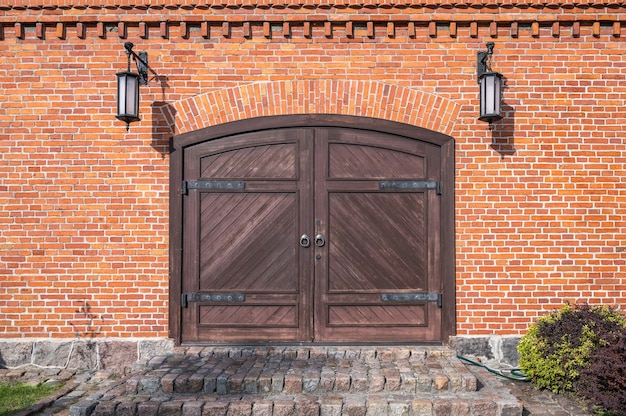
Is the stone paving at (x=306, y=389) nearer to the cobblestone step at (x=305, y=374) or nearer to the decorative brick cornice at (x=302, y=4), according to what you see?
the cobblestone step at (x=305, y=374)

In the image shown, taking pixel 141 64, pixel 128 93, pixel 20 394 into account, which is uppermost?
pixel 141 64

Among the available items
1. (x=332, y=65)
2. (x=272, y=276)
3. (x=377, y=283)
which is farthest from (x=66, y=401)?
(x=332, y=65)

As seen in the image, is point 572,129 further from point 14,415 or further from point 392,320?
point 14,415

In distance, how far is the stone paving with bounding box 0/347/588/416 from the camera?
4652mm

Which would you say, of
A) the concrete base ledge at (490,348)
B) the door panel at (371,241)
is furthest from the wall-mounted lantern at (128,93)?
the concrete base ledge at (490,348)

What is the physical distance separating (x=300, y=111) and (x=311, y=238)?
1.53 meters

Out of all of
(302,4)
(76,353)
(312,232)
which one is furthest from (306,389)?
(302,4)

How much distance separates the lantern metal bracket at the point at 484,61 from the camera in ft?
19.8

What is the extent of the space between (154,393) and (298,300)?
1976 mm

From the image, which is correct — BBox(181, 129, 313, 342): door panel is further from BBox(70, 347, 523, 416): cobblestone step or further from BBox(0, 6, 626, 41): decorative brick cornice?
BBox(0, 6, 626, 41): decorative brick cornice

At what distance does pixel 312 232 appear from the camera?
6.24m

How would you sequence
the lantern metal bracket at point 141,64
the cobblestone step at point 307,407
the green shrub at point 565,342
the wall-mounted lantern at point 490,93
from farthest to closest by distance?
1. the lantern metal bracket at point 141,64
2. the wall-mounted lantern at point 490,93
3. the green shrub at point 565,342
4. the cobblestone step at point 307,407

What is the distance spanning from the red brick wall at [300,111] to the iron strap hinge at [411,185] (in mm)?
306

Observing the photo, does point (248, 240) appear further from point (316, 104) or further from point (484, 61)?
point (484, 61)
